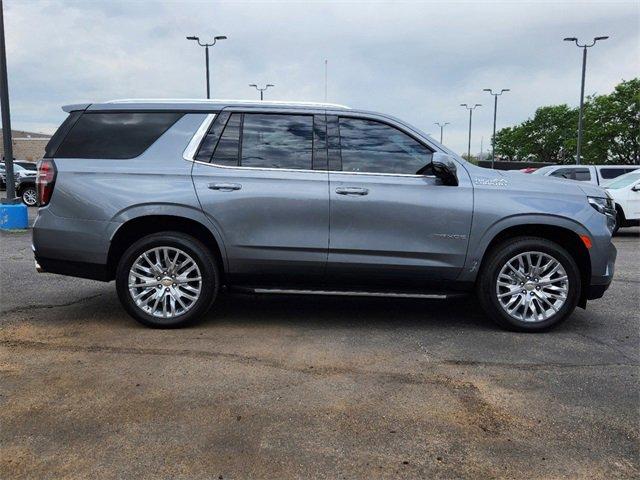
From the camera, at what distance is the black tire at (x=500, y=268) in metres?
4.65

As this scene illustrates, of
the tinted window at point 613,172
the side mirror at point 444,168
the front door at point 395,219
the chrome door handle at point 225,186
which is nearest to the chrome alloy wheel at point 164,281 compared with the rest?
the chrome door handle at point 225,186

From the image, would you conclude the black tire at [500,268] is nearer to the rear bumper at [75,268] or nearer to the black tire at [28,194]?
the rear bumper at [75,268]

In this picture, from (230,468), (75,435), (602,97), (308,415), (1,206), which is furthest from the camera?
(602,97)

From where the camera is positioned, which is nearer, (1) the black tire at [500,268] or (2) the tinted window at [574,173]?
(1) the black tire at [500,268]

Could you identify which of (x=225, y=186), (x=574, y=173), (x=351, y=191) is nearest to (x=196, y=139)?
(x=225, y=186)

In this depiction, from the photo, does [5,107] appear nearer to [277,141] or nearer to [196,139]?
[196,139]

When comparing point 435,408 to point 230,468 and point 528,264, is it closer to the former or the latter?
point 230,468

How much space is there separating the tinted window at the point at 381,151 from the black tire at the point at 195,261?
4.65 feet

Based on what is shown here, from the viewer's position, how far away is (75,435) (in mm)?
2869

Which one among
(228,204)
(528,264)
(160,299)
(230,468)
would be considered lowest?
(230,468)

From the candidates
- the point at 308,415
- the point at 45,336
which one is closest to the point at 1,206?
the point at 45,336

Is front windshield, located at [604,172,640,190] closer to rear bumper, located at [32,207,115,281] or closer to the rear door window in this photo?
the rear door window

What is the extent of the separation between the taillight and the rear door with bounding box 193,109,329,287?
1.20 metres

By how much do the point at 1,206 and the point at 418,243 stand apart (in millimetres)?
10374
